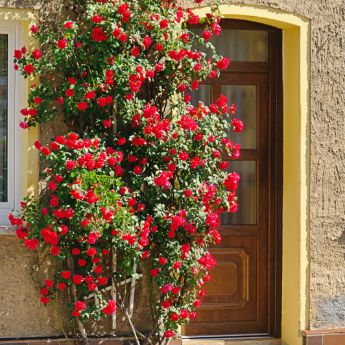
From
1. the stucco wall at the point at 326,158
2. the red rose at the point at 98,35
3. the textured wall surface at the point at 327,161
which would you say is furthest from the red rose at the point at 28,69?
the textured wall surface at the point at 327,161

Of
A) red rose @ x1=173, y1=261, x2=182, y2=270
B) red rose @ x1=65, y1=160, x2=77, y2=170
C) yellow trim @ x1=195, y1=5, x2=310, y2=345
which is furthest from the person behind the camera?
yellow trim @ x1=195, y1=5, x2=310, y2=345

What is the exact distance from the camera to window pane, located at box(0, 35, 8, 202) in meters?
6.57

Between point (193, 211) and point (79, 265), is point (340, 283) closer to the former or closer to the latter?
point (193, 211)

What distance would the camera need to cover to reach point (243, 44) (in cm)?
729

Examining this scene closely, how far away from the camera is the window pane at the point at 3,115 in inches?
259

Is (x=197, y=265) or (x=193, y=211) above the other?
(x=193, y=211)

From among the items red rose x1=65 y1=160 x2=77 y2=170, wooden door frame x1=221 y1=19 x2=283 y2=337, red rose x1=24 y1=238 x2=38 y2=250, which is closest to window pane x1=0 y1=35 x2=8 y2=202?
red rose x1=24 y1=238 x2=38 y2=250

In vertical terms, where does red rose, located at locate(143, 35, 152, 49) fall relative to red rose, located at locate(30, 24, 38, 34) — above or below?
below

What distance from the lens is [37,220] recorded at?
A: 20.0ft

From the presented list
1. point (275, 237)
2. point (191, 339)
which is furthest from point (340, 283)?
point (191, 339)

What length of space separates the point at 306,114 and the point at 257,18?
88 cm

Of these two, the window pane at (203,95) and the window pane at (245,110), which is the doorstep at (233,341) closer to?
the window pane at (245,110)

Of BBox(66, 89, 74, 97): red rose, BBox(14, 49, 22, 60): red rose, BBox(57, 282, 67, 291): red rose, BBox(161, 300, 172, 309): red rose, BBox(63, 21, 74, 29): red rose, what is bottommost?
BBox(161, 300, 172, 309): red rose

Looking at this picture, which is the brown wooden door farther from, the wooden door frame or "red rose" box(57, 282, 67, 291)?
"red rose" box(57, 282, 67, 291)
